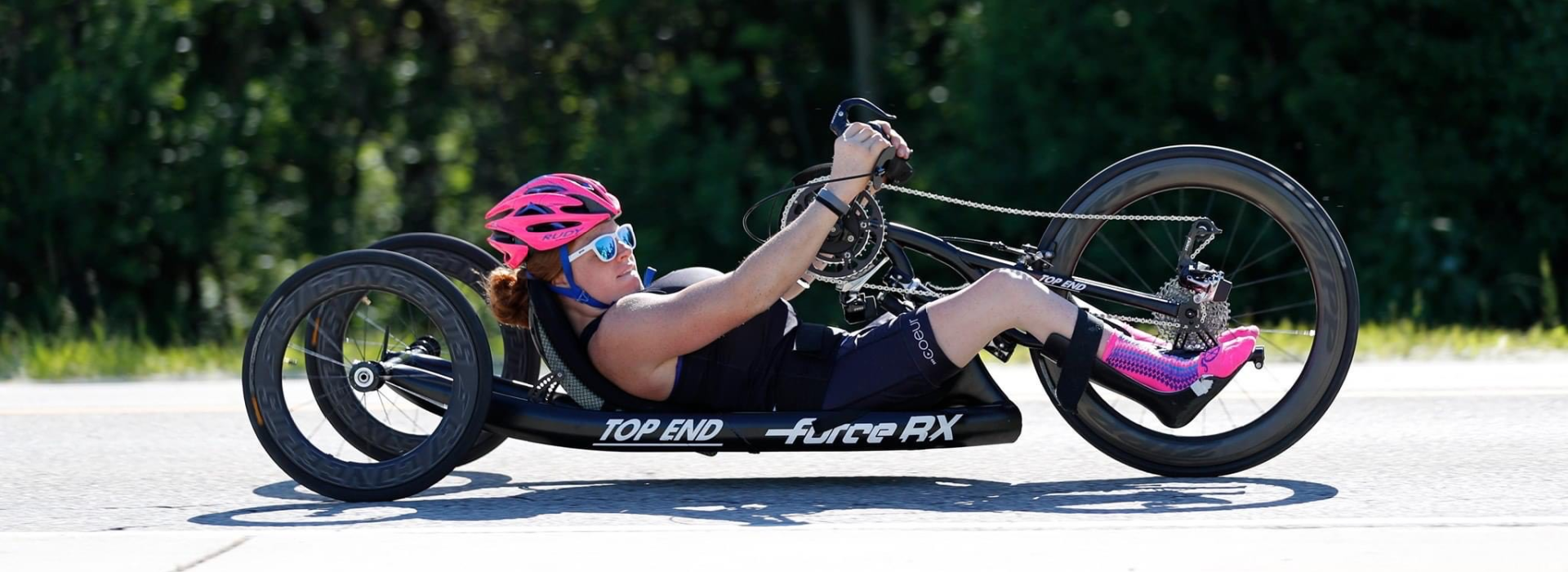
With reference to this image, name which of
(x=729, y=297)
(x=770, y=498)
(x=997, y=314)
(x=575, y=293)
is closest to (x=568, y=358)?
(x=575, y=293)

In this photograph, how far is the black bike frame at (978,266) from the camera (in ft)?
17.7

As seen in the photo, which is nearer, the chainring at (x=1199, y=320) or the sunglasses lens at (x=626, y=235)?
the chainring at (x=1199, y=320)

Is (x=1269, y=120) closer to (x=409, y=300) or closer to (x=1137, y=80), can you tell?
(x=1137, y=80)

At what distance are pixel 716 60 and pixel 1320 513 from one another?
947 centimetres

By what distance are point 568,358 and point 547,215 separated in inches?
16.0

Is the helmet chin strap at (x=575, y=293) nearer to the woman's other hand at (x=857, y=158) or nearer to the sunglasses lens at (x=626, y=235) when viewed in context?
the sunglasses lens at (x=626, y=235)

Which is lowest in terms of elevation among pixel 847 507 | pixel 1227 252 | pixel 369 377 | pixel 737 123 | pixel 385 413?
pixel 847 507

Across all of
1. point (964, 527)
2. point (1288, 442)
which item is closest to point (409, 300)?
point (964, 527)

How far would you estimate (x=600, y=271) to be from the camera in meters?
5.39

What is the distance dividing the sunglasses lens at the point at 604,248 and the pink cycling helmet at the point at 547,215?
0.05m

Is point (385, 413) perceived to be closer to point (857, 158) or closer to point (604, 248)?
point (604, 248)

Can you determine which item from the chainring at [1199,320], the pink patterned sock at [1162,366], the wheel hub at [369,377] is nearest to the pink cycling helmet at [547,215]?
the wheel hub at [369,377]

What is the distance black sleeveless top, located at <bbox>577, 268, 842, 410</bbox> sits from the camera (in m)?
5.33

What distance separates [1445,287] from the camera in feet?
38.1
